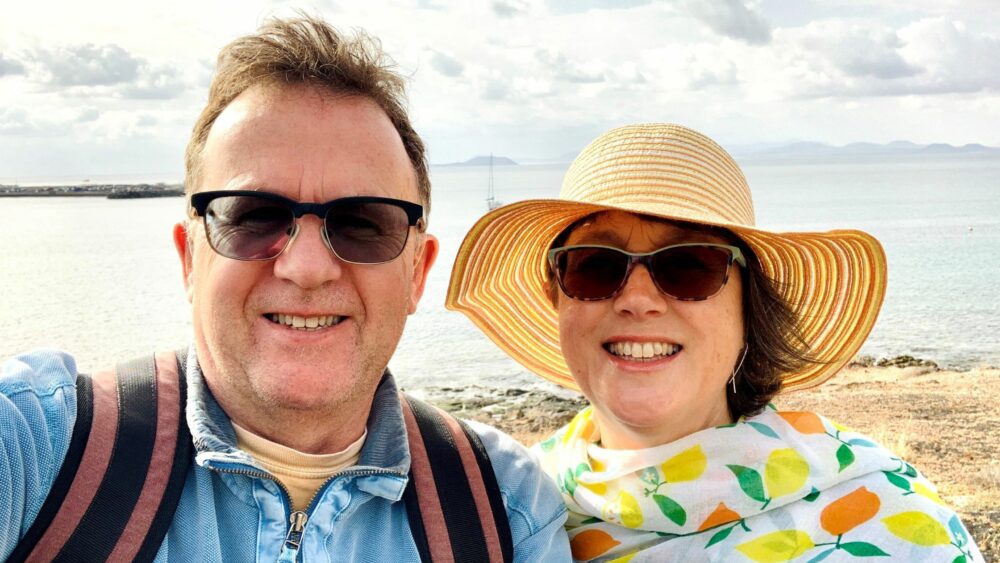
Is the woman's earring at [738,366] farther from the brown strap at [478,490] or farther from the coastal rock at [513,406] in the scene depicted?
the coastal rock at [513,406]

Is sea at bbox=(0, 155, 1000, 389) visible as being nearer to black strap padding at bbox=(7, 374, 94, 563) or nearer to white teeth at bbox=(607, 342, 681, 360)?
white teeth at bbox=(607, 342, 681, 360)

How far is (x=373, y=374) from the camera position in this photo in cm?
276

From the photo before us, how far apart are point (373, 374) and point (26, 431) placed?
3.25ft

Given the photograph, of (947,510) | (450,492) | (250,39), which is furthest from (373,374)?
(947,510)

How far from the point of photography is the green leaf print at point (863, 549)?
270cm

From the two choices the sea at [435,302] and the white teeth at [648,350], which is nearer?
the white teeth at [648,350]

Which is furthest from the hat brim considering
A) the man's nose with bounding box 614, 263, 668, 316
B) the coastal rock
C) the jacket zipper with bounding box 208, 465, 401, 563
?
the coastal rock

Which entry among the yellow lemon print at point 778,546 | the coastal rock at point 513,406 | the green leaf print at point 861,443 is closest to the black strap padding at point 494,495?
the yellow lemon print at point 778,546

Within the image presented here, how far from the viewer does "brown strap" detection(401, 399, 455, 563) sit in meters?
2.57

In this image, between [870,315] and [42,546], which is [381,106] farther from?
[870,315]

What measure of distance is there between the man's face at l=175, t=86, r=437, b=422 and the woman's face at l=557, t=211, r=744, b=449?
744mm

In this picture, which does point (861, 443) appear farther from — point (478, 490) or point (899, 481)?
point (478, 490)

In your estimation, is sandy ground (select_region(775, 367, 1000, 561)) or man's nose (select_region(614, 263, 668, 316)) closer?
man's nose (select_region(614, 263, 668, 316))

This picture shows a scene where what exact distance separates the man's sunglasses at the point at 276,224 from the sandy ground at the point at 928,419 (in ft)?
19.5
